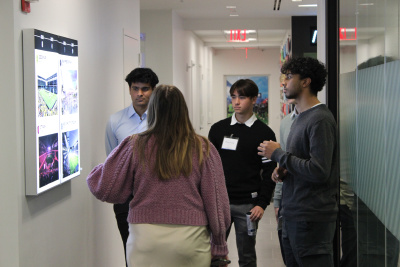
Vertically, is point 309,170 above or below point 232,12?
below

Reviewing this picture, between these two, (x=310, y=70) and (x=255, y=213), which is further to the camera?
(x=255, y=213)

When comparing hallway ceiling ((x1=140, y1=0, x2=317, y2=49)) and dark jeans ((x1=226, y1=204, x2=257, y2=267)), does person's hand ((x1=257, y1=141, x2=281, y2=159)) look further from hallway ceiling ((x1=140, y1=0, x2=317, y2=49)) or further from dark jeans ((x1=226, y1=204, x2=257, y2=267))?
hallway ceiling ((x1=140, y1=0, x2=317, y2=49))

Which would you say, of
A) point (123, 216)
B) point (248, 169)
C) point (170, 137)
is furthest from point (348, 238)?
point (170, 137)

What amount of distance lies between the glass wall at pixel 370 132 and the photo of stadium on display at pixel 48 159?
1845 mm

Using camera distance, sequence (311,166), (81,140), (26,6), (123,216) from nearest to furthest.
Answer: (311,166)
(26,6)
(123,216)
(81,140)

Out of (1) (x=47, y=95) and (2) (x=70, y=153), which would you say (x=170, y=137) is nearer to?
(1) (x=47, y=95)

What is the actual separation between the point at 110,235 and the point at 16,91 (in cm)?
223

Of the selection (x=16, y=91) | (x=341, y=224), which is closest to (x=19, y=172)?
(x=16, y=91)

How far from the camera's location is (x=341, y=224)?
4.42 m

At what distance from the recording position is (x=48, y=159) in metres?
3.36

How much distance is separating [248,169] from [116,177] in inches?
56.5

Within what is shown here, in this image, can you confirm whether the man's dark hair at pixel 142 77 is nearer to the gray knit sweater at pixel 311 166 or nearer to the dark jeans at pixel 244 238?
the dark jeans at pixel 244 238

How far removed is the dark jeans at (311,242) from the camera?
309 cm

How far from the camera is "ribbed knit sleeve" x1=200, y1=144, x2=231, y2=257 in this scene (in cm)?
254
